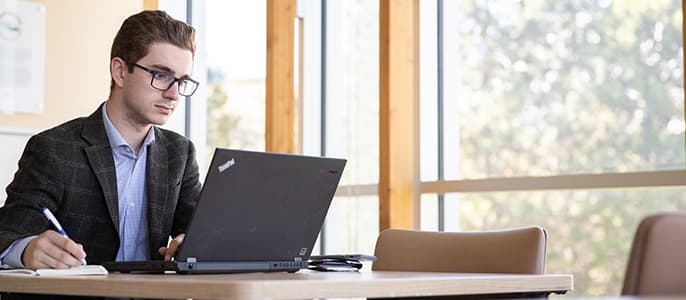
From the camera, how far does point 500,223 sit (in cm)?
455

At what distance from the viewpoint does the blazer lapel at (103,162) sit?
7.95ft

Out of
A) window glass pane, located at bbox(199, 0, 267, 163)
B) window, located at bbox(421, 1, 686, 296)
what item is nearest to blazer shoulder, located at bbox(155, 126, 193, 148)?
window, located at bbox(421, 1, 686, 296)

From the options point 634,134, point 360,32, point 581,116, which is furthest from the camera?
point 360,32

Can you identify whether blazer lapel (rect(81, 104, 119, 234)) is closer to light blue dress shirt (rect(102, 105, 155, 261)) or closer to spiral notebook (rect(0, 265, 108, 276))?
light blue dress shirt (rect(102, 105, 155, 261))

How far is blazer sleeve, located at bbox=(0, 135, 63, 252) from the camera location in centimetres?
229

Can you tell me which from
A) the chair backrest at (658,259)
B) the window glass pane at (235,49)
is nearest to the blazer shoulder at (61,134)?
the chair backrest at (658,259)

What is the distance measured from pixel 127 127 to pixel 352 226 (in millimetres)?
1933

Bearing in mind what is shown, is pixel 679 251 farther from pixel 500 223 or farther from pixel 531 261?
pixel 500 223

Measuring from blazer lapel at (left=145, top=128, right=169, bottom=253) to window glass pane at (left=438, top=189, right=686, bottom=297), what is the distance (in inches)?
69.0

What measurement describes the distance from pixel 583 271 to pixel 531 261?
6.07 ft

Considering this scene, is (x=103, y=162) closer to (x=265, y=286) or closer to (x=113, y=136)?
(x=113, y=136)

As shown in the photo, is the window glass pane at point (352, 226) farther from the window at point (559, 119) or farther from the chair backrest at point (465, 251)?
the chair backrest at point (465, 251)

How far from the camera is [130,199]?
255 cm

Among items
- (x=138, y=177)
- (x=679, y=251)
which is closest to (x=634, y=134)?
(x=138, y=177)
